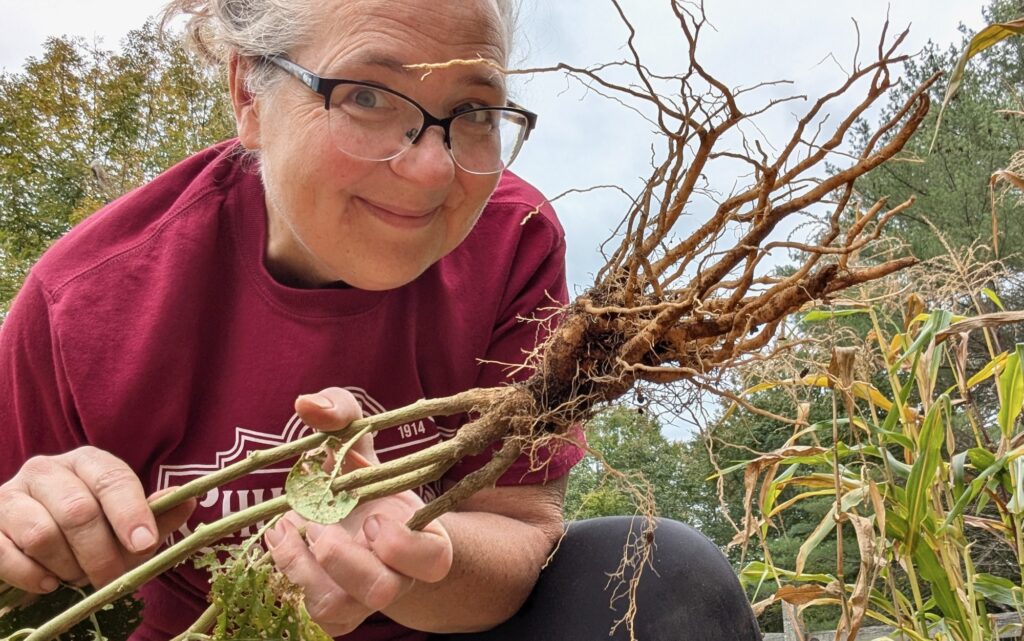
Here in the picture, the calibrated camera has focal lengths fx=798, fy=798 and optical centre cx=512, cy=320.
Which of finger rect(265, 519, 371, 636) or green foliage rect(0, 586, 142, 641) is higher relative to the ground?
finger rect(265, 519, 371, 636)

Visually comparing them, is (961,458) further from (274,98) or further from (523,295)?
(274,98)

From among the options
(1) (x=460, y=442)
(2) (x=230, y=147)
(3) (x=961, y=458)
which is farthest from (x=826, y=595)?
(2) (x=230, y=147)

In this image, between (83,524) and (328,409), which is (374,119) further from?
(83,524)

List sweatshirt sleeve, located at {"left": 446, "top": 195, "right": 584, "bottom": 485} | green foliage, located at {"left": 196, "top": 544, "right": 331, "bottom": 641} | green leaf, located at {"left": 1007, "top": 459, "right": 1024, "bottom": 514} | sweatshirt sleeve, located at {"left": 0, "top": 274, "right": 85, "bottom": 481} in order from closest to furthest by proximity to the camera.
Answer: green foliage, located at {"left": 196, "top": 544, "right": 331, "bottom": 641}, sweatshirt sleeve, located at {"left": 0, "top": 274, "right": 85, "bottom": 481}, sweatshirt sleeve, located at {"left": 446, "top": 195, "right": 584, "bottom": 485}, green leaf, located at {"left": 1007, "top": 459, "right": 1024, "bottom": 514}

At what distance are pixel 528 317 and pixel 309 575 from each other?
49 centimetres

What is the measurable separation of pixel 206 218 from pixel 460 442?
487mm

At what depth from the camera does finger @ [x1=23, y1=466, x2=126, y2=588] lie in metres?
0.76

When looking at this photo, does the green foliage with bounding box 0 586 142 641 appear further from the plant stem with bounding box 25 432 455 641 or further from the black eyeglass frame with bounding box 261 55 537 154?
the black eyeglass frame with bounding box 261 55 537 154

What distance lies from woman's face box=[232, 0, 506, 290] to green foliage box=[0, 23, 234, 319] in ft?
25.2

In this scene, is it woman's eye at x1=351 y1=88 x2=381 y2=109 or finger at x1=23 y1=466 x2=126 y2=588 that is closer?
finger at x1=23 y1=466 x2=126 y2=588

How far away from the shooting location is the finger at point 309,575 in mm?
780

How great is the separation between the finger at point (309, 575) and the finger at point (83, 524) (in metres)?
0.15

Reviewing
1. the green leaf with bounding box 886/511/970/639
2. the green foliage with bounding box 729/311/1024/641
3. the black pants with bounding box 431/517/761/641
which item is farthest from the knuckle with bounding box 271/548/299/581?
the green leaf with bounding box 886/511/970/639

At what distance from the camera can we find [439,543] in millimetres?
794
